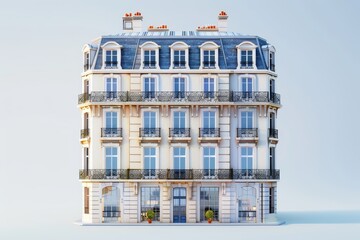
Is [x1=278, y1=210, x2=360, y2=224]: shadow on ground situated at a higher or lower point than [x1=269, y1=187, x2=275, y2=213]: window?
lower

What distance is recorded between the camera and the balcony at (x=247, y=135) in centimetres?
8531

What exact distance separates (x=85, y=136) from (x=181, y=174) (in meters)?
8.07

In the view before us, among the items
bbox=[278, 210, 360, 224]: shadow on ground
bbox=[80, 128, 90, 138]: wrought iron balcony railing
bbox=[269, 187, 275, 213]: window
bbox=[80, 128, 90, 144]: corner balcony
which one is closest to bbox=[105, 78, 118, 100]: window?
bbox=[80, 128, 90, 138]: wrought iron balcony railing

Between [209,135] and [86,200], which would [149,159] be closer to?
[209,135]

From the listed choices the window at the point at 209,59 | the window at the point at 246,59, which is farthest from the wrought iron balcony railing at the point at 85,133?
the window at the point at 246,59

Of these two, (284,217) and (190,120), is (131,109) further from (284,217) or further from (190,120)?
(284,217)

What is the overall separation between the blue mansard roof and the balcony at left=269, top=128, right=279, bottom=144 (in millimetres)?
4963

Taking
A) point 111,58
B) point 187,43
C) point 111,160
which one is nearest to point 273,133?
point 187,43

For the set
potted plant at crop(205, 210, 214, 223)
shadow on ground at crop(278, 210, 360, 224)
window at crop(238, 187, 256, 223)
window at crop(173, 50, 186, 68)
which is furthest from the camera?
shadow on ground at crop(278, 210, 360, 224)

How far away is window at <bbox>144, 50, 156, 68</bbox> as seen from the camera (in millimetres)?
86000

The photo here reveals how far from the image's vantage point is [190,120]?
85.4m

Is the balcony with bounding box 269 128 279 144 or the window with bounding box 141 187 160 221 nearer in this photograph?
the window with bounding box 141 187 160 221

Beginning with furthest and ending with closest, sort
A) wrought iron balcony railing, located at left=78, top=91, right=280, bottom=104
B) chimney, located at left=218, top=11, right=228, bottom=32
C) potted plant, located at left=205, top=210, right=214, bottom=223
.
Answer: chimney, located at left=218, top=11, right=228, bottom=32 < wrought iron balcony railing, located at left=78, top=91, right=280, bottom=104 < potted plant, located at left=205, top=210, right=214, bottom=223

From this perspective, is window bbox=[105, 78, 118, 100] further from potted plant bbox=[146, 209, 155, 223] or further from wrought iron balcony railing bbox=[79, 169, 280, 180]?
potted plant bbox=[146, 209, 155, 223]
